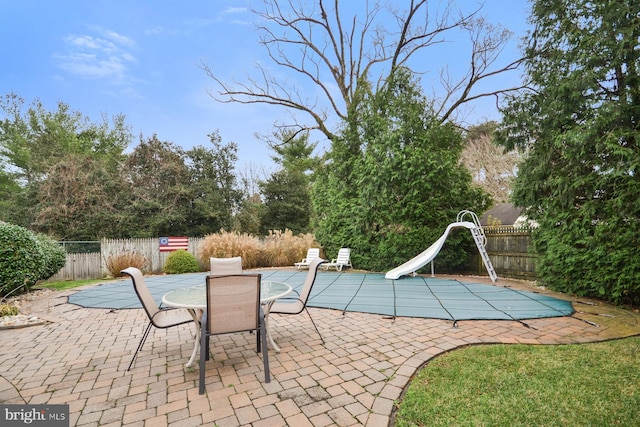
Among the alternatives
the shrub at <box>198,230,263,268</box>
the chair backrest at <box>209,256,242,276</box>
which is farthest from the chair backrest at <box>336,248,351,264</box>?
the chair backrest at <box>209,256,242,276</box>

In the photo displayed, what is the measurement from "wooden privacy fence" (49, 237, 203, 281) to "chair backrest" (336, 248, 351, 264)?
A: 5.38 metres

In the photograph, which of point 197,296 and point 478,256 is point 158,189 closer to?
point 197,296

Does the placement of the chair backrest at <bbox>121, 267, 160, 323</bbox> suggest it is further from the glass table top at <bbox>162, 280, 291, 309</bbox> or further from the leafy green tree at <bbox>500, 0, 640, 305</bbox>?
the leafy green tree at <bbox>500, 0, 640, 305</bbox>

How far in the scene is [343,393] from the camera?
2.16 meters

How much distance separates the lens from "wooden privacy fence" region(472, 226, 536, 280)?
686 cm

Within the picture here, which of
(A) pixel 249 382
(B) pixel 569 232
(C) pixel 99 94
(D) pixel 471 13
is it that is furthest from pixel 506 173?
(C) pixel 99 94

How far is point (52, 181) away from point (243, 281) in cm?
1581

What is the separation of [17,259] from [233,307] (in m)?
6.28

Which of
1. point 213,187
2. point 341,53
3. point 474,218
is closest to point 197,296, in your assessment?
point 474,218

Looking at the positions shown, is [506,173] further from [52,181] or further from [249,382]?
[52,181]

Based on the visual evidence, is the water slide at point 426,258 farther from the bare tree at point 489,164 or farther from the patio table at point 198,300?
the bare tree at point 489,164

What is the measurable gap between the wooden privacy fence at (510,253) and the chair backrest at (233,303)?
253 inches

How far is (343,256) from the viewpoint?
8.93 metres

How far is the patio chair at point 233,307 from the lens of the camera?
2.32 m
